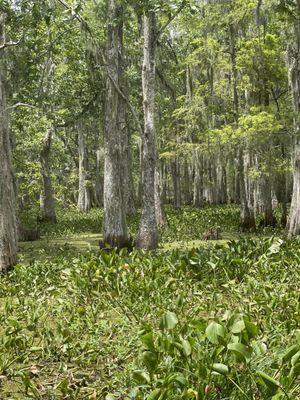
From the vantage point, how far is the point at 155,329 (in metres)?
5.55

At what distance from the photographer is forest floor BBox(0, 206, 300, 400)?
3.47m

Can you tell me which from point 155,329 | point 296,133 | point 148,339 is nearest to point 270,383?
point 148,339

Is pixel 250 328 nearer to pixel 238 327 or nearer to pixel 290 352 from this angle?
pixel 238 327

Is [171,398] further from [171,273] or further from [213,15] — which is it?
[213,15]

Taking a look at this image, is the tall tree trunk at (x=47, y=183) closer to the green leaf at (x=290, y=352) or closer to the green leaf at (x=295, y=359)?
the green leaf at (x=290, y=352)

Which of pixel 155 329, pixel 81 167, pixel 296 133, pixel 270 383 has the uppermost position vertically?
pixel 81 167

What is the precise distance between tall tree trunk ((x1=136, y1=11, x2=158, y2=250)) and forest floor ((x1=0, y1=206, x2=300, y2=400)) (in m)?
4.13

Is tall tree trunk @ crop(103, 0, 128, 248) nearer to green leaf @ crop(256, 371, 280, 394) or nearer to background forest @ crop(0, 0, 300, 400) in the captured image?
background forest @ crop(0, 0, 300, 400)

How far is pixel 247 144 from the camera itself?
58.9ft

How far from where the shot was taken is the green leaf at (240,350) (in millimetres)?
3167

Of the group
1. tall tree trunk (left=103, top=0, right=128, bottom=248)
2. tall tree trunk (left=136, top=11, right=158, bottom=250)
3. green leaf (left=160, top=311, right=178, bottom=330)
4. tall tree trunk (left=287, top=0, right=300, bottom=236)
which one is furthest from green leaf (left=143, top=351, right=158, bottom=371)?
tall tree trunk (left=287, top=0, right=300, bottom=236)

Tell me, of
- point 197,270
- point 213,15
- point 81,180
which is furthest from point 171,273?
point 81,180

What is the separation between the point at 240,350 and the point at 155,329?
2.49 metres

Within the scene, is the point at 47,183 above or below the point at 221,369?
above
